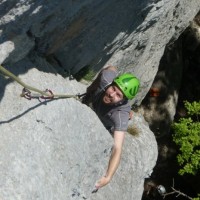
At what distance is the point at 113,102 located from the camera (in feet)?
24.4

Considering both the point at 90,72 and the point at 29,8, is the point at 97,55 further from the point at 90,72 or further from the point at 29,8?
the point at 29,8

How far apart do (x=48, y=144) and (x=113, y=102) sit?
54.6 inches

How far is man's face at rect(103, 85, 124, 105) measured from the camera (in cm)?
740

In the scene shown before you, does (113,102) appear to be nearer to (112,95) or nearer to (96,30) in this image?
(112,95)

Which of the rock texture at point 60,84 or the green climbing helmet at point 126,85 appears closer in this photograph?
the rock texture at point 60,84

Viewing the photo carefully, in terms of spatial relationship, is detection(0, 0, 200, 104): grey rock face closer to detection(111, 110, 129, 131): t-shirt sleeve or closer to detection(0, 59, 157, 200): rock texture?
detection(0, 59, 157, 200): rock texture

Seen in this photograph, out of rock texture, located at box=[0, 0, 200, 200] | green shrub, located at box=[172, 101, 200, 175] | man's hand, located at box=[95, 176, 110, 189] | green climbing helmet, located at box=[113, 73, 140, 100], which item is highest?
rock texture, located at box=[0, 0, 200, 200]

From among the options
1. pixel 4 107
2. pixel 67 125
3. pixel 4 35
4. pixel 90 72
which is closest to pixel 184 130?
pixel 90 72

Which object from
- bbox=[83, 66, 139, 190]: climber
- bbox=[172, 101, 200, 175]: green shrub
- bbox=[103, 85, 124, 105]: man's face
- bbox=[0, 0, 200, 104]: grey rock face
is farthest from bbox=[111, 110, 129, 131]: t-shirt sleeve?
bbox=[172, 101, 200, 175]: green shrub

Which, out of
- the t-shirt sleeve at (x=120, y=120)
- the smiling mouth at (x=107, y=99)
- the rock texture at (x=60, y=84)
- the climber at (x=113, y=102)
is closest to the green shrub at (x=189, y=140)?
the rock texture at (x=60, y=84)

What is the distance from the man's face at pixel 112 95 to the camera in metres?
7.40

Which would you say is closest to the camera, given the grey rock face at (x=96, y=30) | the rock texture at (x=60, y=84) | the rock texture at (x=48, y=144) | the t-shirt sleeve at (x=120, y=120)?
the grey rock face at (x=96, y=30)

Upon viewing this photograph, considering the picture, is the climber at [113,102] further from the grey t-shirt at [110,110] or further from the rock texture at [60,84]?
the rock texture at [60,84]

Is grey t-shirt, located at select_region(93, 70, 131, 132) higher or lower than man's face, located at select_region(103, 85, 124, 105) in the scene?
lower
